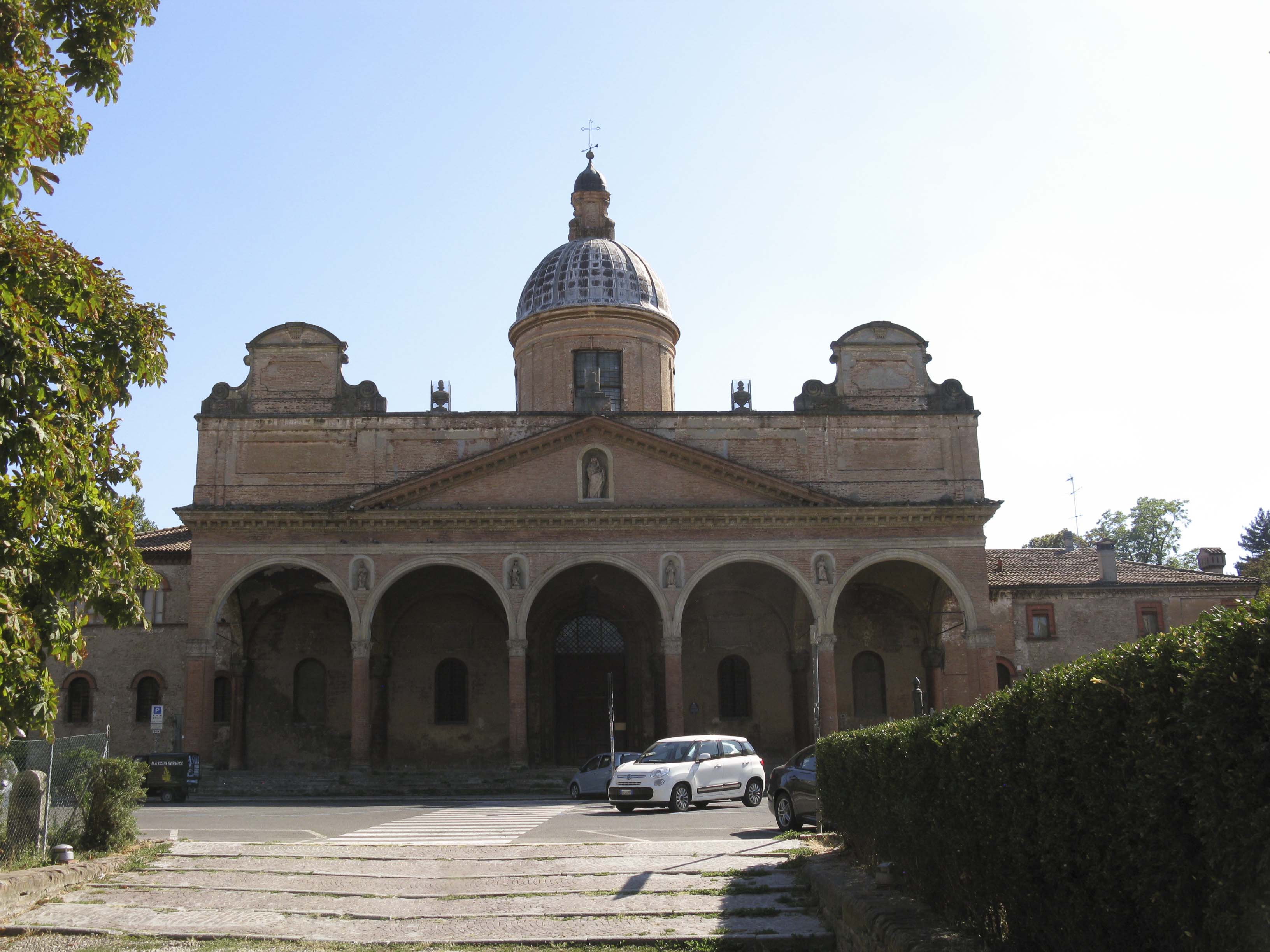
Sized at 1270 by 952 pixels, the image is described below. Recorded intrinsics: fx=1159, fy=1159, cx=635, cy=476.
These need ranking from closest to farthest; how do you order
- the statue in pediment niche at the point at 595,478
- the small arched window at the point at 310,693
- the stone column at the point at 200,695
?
1. the stone column at the point at 200,695
2. the statue in pediment niche at the point at 595,478
3. the small arched window at the point at 310,693

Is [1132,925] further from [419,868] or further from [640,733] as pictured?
[640,733]

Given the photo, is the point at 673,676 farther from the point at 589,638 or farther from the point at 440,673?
the point at 440,673

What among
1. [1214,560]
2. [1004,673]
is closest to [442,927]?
[1004,673]

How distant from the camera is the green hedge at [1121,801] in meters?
4.46

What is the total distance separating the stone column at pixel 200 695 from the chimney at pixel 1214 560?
122 ft

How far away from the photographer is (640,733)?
36.3 m

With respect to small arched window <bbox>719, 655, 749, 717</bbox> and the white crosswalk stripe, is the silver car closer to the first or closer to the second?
the white crosswalk stripe

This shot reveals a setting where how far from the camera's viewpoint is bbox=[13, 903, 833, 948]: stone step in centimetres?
984

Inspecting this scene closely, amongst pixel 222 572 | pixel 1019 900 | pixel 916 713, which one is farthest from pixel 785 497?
pixel 1019 900

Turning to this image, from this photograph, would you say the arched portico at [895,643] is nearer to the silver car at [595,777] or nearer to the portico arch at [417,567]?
the silver car at [595,777]

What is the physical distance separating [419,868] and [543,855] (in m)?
1.45

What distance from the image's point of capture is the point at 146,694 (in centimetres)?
A: 3825

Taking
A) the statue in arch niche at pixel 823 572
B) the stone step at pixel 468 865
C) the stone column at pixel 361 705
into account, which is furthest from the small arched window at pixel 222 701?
the stone step at pixel 468 865

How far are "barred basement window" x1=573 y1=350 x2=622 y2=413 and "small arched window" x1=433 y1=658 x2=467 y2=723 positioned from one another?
423 inches
